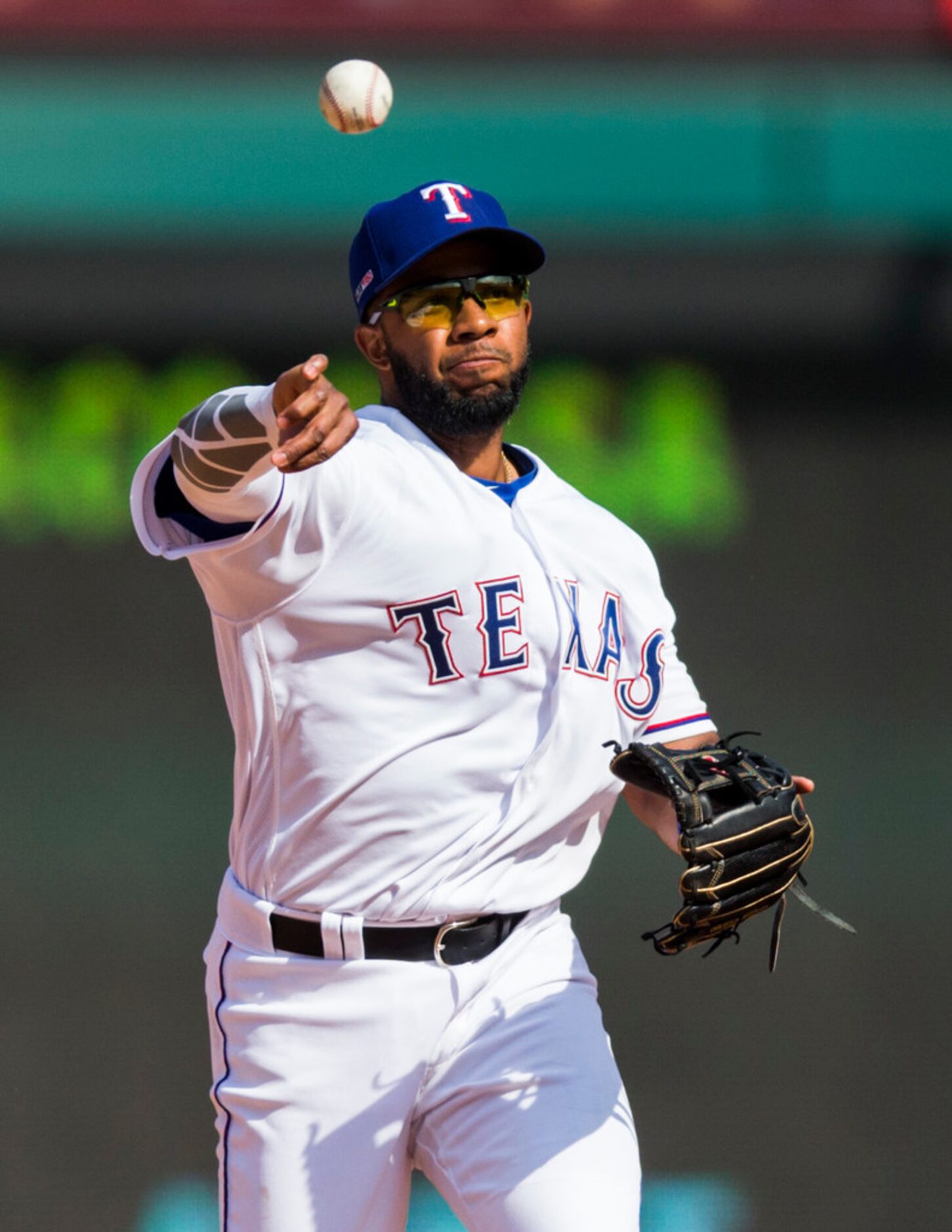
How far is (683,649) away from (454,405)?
1.82 metres

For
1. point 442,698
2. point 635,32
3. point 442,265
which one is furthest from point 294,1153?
point 635,32

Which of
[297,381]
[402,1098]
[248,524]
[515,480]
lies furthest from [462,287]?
[402,1098]

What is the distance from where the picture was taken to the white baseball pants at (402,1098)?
2.11m

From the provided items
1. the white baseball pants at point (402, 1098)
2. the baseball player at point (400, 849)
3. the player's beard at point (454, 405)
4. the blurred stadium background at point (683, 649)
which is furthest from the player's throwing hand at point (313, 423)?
the blurred stadium background at point (683, 649)

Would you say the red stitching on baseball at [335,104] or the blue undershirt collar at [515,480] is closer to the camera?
the blue undershirt collar at [515,480]

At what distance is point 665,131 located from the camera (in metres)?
4.56

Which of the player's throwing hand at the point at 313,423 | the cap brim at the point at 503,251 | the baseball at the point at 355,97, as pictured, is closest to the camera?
the player's throwing hand at the point at 313,423

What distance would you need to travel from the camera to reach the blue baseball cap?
→ 2363 mm

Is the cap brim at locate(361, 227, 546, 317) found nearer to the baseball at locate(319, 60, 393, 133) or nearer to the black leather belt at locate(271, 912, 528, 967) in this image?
the baseball at locate(319, 60, 393, 133)

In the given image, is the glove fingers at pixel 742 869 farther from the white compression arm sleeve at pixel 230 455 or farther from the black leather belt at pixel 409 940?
the white compression arm sleeve at pixel 230 455

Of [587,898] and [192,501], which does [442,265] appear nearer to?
[192,501]

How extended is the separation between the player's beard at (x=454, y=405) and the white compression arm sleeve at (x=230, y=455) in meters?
0.39

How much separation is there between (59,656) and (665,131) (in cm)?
199

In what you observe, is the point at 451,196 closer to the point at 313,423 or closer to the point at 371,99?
the point at 371,99
